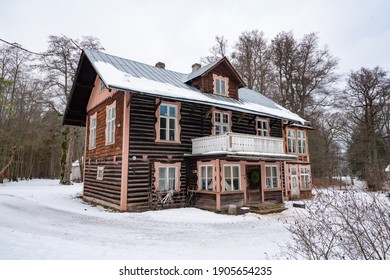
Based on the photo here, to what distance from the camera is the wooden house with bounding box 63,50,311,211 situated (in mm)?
13414

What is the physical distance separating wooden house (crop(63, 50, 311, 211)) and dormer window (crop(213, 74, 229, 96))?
0.24 feet

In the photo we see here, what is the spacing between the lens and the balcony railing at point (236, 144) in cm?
1352

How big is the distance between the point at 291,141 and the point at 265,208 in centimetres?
1033

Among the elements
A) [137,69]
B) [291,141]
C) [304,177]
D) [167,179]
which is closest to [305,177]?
[304,177]

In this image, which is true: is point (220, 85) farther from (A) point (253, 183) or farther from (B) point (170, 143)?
(A) point (253, 183)

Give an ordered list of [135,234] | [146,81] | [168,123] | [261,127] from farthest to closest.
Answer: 1. [261,127]
2. [168,123]
3. [146,81]
4. [135,234]

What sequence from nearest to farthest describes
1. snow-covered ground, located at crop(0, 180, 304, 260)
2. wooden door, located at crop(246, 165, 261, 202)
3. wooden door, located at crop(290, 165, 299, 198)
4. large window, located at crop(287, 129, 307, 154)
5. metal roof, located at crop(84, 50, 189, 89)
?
1. snow-covered ground, located at crop(0, 180, 304, 260)
2. metal roof, located at crop(84, 50, 189, 89)
3. wooden door, located at crop(246, 165, 261, 202)
4. wooden door, located at crop(290, 165, 299, 198)
5. large window, located at crop(287, 129, 307, 154)

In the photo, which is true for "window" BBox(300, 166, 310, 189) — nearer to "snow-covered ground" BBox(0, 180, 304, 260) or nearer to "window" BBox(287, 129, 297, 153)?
"window" BBox(287, 129, 297, 153)

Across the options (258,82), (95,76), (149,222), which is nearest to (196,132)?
(149,222)

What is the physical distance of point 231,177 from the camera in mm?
14633

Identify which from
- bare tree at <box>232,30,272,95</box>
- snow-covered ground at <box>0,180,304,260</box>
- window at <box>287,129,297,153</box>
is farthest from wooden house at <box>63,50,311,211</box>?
bare tree at <box>232,30,272,95</box>
